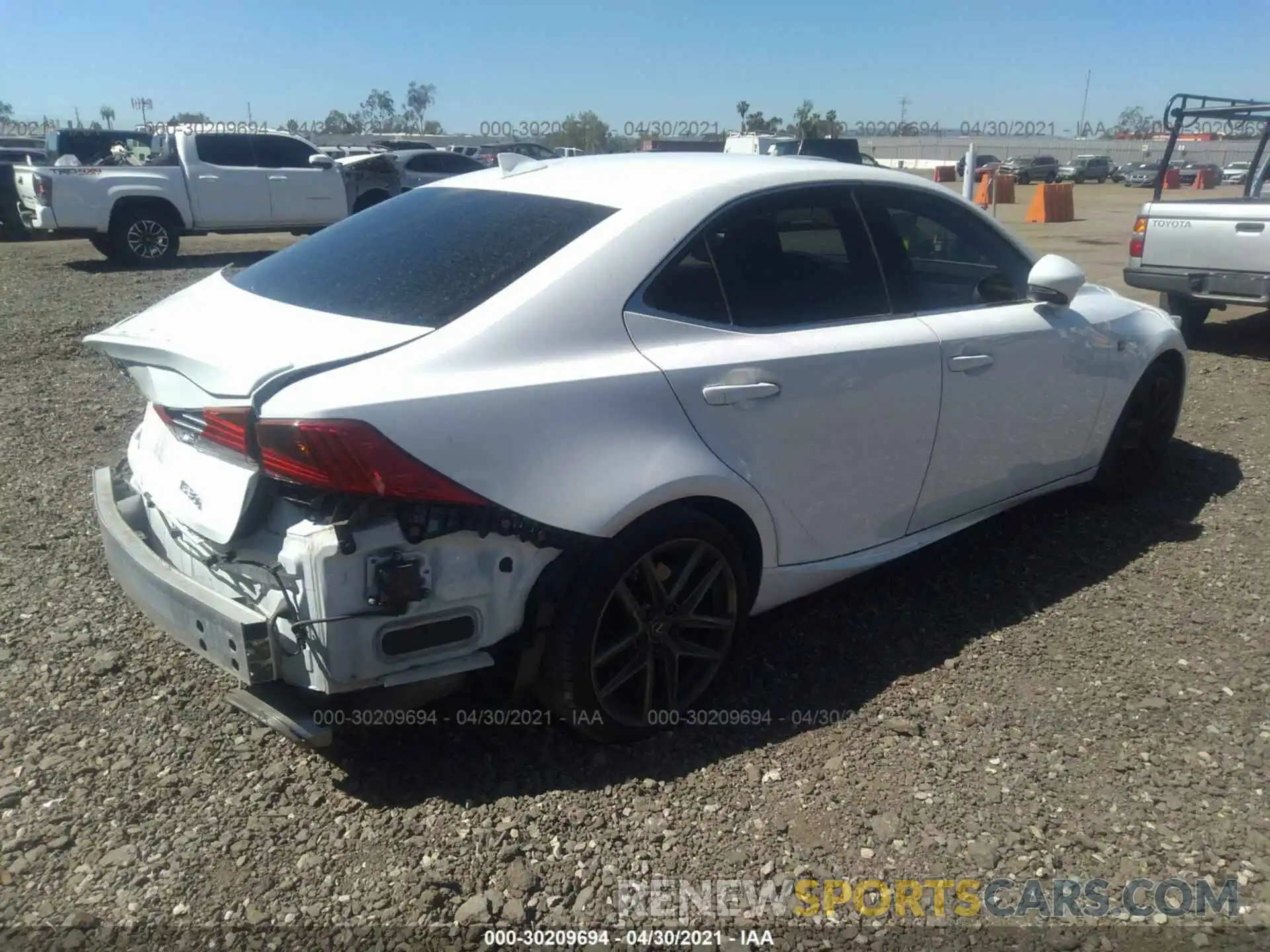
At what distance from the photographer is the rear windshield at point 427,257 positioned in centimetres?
275

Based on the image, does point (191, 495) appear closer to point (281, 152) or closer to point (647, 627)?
point (647, 627)

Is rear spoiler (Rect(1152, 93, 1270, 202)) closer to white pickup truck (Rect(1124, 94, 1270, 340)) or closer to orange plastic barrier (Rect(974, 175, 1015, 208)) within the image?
white pickup truck (Rect(1124, 94, 1270, 340))

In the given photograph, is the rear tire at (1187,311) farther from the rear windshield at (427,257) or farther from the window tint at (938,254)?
the rear windshield at (427,257)

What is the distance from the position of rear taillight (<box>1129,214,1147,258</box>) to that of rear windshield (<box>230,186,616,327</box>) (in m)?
7.19

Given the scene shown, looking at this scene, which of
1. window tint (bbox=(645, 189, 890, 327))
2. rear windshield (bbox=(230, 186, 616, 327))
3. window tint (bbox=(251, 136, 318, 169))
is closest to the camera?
rear windshield (bbox=(230, 186, 616, 327))

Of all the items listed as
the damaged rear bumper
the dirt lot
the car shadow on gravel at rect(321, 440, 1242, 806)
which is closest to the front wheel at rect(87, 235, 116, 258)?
the dirt lot

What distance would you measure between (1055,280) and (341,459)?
2873 mm

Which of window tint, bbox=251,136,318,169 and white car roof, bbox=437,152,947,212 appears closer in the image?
white car roof, bbox=437,152,947,212

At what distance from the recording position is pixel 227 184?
14.5 m

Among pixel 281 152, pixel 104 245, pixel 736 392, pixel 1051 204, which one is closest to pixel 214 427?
pixel 736 392

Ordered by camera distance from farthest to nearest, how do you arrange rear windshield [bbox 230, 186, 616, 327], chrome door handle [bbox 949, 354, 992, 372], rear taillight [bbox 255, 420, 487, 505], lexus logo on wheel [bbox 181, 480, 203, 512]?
chrome door handle [bbox 949, 354, 992, 372], rear windshield [bbox 230, 186, 616, 327], lexus logo on wheel [bbox 181, 480, 203, 512], rear taillight [bbox 255, 420, 487, 505]

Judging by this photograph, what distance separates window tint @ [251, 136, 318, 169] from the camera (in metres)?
15.0

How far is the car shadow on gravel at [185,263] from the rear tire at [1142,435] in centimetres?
1094

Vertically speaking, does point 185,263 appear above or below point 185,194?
below
